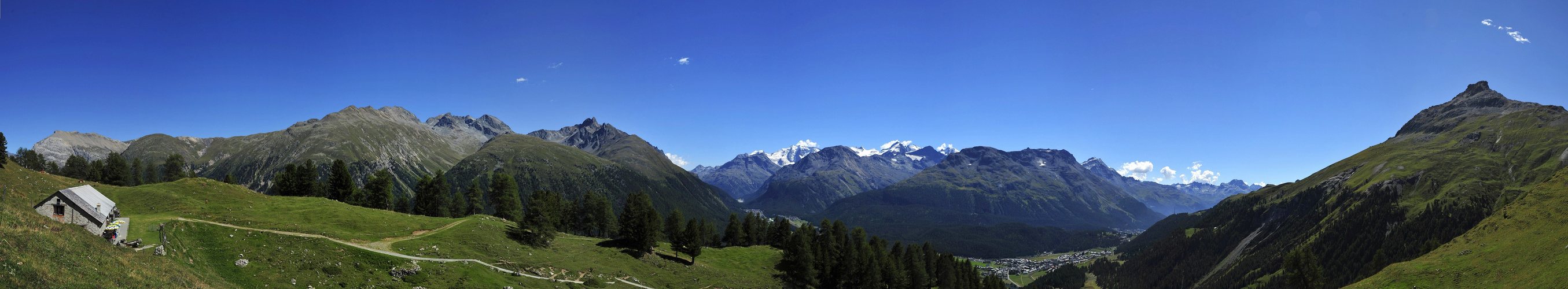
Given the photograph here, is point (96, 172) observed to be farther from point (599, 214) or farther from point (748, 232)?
point (748, 232)

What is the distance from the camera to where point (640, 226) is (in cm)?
8212

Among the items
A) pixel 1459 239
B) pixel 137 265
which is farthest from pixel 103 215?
pixel 1459 239

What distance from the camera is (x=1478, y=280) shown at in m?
81.4

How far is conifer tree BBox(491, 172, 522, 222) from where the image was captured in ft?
335

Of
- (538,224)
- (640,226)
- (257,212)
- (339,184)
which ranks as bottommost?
(640,226)

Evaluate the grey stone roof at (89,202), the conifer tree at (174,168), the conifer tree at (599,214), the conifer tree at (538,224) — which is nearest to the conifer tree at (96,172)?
the conifer tree at (174,168)

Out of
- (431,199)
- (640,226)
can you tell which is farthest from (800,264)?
(431,199)

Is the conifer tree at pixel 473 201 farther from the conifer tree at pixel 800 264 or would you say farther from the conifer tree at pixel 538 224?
→ the conifer tree at pixel 800 264

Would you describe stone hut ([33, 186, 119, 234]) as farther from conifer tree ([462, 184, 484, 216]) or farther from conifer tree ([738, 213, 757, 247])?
conifer tree ([738, 213, 757, 247])

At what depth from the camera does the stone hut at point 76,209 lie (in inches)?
1641

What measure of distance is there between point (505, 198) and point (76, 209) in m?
60.3

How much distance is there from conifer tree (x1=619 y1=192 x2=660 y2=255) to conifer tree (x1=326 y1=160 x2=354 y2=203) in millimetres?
52726

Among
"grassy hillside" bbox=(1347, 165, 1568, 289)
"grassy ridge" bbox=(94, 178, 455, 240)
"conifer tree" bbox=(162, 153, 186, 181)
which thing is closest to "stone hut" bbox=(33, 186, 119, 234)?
"grassy ridge" bbox=(94, 178, 455, 240)

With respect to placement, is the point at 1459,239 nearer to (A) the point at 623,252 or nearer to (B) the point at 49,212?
(A) the point at 623,252
